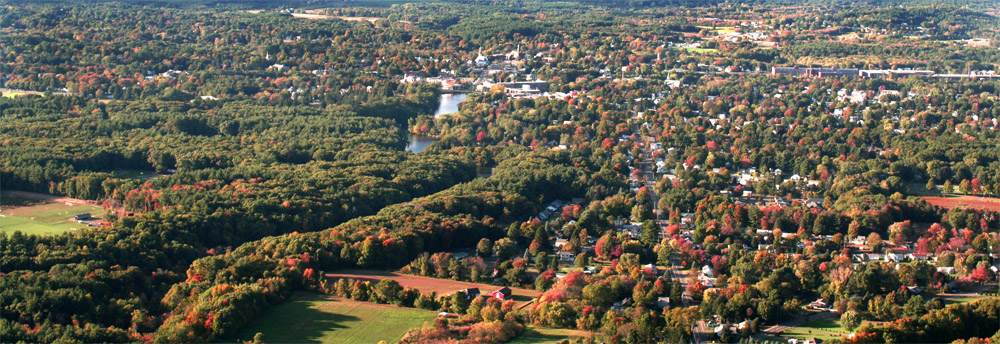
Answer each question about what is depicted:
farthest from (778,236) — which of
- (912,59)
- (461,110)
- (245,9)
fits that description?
(245,9)

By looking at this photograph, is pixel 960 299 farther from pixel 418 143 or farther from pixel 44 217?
pixel 418 143

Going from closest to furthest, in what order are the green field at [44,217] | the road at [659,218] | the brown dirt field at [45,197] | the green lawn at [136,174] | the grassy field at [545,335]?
the grassy field at [545,335]
the road at [659,218]
the green field at [44,217]
the brown dirt field at [45,197]
the green lawn at [136,174]

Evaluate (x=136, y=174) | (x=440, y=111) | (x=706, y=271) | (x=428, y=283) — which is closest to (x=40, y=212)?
(x=136, y=174)

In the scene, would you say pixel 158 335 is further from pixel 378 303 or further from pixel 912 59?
pixel 912 59

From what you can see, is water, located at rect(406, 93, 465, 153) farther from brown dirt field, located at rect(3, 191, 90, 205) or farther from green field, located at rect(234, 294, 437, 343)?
green field, located at rect(234, 294, 437, 343)

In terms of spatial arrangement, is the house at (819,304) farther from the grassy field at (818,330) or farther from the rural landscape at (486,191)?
the grassy field at (818,330)

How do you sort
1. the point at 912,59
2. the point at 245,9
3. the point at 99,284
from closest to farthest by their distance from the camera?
the point at 99,284, the point at 912,59, the point at 245,9

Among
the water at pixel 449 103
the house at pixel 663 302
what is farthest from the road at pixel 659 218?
the water at pixel 449 103
